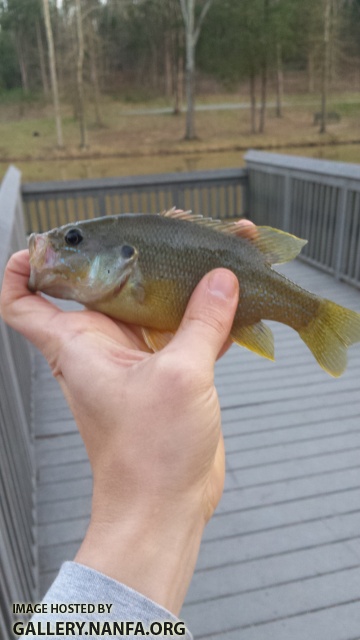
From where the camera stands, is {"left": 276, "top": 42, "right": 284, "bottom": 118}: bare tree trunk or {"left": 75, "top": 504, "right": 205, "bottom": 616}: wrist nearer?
{"left": 75, "top": 504, "right": 205, "bottom": 616}: wrist

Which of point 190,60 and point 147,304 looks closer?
point 147,304

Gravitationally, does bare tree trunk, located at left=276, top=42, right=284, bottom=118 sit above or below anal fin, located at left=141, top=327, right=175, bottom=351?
above

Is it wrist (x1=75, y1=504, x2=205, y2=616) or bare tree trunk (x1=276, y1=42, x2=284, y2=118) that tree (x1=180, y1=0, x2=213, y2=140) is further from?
wrist (x1=75, y1=504, x2=205, y2=616)

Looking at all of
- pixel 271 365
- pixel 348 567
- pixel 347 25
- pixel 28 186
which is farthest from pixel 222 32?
pixel 348 567

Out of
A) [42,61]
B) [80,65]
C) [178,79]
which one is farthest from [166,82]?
[80,65]

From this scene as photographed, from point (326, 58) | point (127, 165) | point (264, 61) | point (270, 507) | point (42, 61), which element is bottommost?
point (127, 165)

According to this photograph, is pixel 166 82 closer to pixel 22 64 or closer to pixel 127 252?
pixel 22 64

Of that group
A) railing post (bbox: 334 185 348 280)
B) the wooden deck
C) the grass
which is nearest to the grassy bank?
the grass
